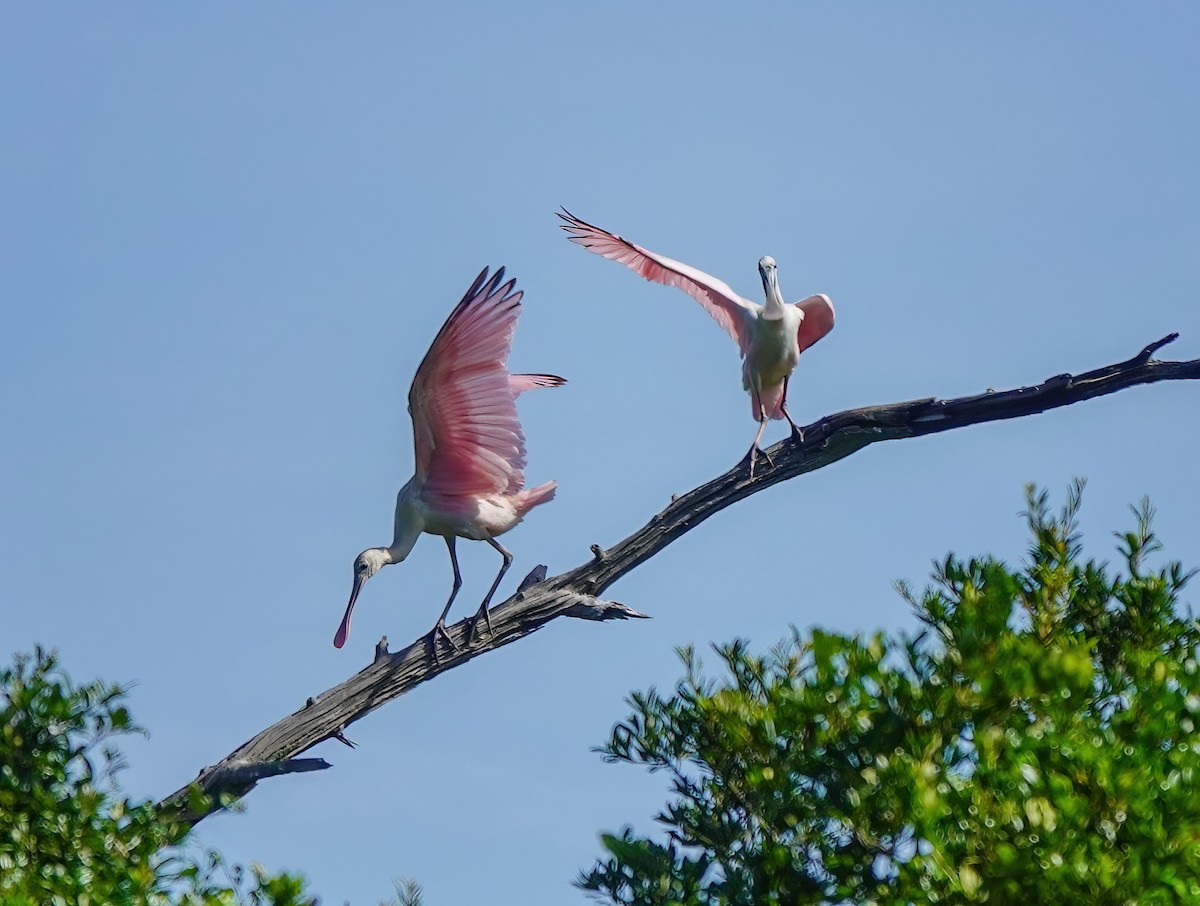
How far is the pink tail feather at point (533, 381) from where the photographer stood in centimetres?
1112

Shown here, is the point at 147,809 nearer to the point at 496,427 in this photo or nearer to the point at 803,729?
the point at 803,729

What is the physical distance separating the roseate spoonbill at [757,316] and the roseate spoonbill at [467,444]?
1.51 m

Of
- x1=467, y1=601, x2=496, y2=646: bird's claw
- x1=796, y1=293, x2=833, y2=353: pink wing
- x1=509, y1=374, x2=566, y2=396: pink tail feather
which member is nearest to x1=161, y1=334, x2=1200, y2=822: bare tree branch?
x1=467, y1=601, x2=496, y2=646: bird's claw

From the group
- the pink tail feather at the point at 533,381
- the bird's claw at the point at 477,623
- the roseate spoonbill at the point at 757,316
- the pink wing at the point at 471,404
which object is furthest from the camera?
the pink tail feather at the point at 533,381

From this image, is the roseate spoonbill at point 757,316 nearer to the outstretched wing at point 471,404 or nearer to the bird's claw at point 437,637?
the outstretched wing at point 471,404

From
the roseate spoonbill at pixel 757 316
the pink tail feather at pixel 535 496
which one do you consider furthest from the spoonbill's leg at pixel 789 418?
the pink tail feather at pixel 535 496

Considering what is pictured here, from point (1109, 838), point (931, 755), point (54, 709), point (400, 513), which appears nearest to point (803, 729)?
point (931, 755)

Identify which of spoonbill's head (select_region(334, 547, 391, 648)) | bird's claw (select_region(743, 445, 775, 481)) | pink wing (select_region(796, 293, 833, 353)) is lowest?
bird's claw (select_region(743, 445, 775, 481))

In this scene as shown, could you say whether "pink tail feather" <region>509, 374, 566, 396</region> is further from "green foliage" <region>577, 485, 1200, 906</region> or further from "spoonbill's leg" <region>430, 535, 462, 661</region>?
"green foliage" <region>577, 485, 1200, 906</region>

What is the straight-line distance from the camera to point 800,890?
5.98 metres

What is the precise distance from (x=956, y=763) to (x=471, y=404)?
172 inches

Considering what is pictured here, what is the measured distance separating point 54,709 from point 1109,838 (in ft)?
13.9

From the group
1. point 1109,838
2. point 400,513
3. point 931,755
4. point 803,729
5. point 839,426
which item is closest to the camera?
point 1109,838

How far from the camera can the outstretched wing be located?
927 centimetres
